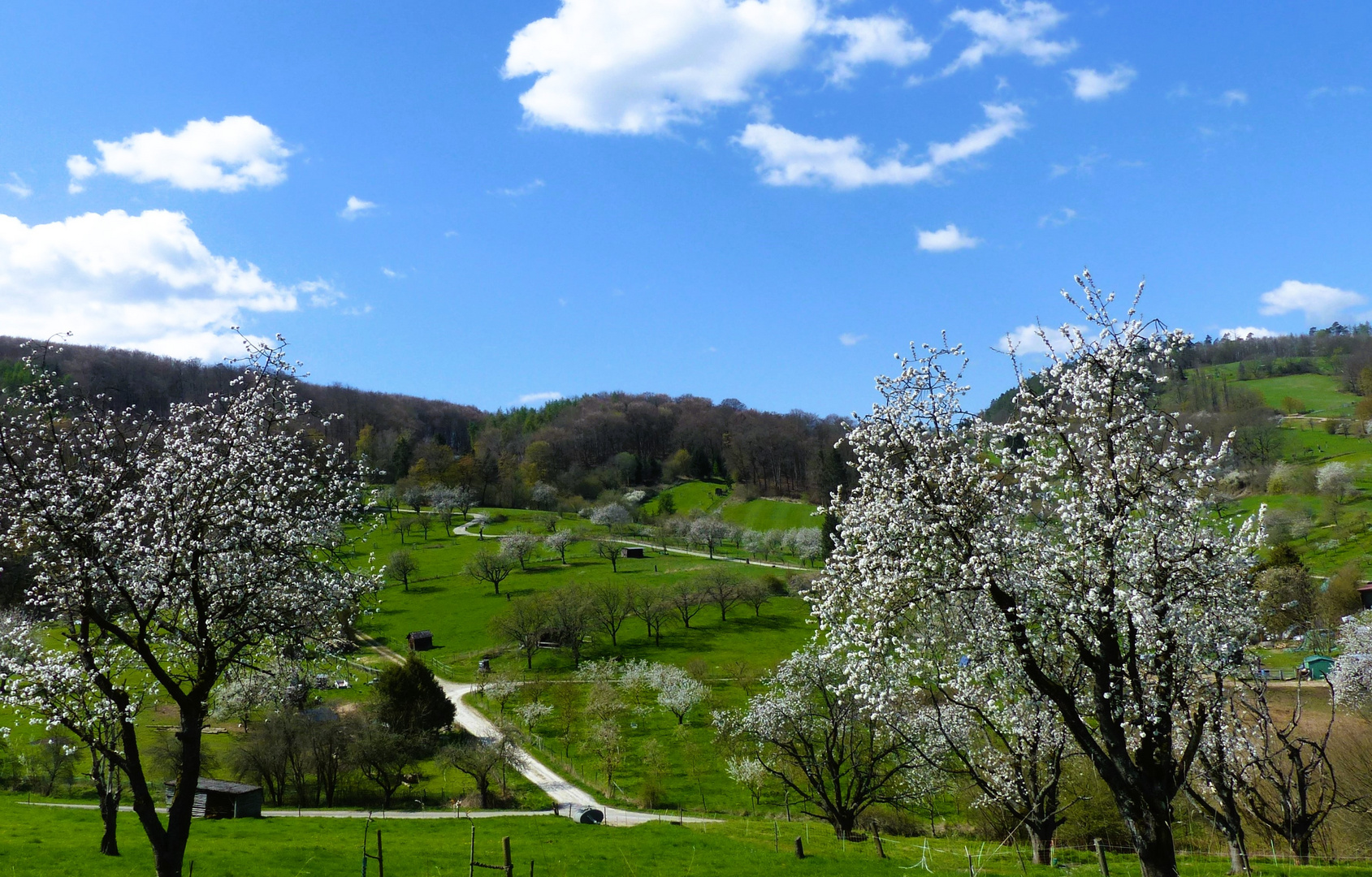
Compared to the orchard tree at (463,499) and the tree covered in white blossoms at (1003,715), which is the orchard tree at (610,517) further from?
the tree covered in white blossoms at (1003,715)

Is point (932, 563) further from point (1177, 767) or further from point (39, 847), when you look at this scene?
point (39, 847)

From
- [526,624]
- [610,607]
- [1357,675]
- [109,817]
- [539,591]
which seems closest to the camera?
[109,817]

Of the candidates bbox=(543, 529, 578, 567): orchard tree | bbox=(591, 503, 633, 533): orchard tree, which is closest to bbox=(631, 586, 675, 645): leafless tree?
bbox=(543, 529, 578, 567): orchard tree

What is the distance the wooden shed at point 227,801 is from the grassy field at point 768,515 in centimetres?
11675

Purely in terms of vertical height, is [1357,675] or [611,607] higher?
[1357,675]

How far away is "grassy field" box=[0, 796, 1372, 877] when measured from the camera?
24547mm

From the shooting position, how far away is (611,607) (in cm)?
9600

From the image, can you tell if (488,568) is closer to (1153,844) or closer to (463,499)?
(463,499)

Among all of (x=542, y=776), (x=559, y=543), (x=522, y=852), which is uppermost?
(x=559, y=543)

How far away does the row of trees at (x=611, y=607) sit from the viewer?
3499 inches

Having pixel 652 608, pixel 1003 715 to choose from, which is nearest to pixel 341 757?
pixel 1003 715

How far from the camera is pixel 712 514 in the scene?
170 m

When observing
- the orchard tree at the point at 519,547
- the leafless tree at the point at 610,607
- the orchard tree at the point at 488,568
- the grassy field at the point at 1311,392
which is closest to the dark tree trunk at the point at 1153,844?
the leafless tree at the point at 610,607

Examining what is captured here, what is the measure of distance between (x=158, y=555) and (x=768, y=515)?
520 feet
